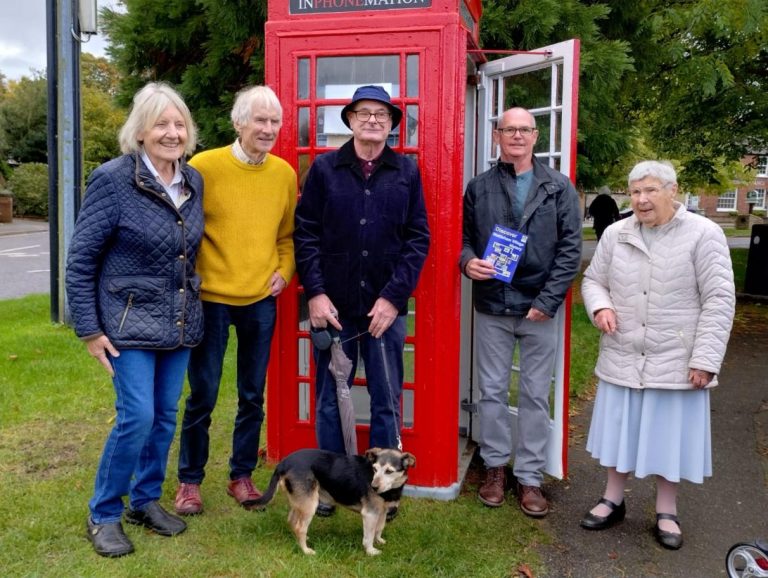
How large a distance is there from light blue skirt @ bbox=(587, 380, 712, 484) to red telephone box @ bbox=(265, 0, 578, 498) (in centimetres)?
55

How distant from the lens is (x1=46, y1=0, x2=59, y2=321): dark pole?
26.5 feet

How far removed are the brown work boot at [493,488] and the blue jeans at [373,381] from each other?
63 centimetres

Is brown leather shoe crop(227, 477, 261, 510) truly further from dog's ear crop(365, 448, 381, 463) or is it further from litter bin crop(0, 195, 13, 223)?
litter bin crop(0, 195, 13, 223)

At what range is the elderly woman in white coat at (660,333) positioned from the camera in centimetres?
332

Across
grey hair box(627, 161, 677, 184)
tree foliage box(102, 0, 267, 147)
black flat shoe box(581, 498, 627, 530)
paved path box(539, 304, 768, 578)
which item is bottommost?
paved path box(539, 304, 768, 578)

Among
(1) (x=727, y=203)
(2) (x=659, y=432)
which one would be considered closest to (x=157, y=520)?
(2) (x=659, y=432)

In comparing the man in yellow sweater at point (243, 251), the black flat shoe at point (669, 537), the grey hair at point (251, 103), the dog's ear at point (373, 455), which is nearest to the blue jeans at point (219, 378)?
the man in yellow sweater at point (243, 251)

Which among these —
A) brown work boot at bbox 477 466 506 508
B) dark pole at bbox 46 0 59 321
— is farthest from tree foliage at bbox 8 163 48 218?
brown work boot at bbox 477 466 506 508

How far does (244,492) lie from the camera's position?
152 inches

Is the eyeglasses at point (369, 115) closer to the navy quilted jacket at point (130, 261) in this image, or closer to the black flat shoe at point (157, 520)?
the navy quilted jacket at point (130, 261)

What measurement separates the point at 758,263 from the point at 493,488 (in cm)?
1039

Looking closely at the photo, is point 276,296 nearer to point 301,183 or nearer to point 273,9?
point 301,183

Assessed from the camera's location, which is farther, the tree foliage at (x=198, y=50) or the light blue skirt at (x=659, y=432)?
the tree foliage at (x=198, y=50)

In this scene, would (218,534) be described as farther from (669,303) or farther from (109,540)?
(669,303)
